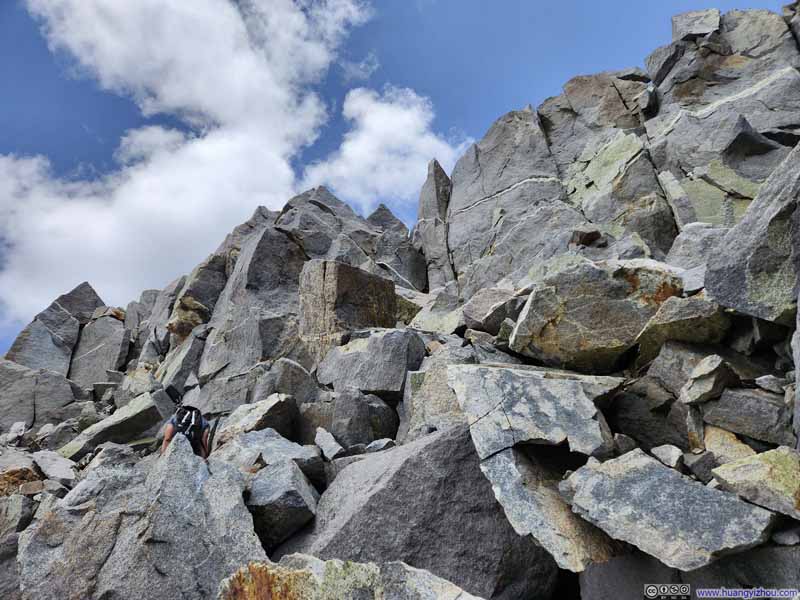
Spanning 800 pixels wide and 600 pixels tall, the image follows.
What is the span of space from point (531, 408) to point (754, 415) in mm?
3345

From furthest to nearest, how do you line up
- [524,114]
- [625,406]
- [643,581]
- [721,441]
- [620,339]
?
[524,114]
[620,339]
[625,406]
[721,441]
[643,581]

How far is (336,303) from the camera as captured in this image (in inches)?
776

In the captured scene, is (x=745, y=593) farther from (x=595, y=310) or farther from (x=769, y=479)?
(x=595, y=310)

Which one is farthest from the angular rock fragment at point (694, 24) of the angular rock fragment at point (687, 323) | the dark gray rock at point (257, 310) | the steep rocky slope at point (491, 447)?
the angular rock fragment at point (687, 323)

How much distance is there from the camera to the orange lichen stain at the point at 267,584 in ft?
17.3

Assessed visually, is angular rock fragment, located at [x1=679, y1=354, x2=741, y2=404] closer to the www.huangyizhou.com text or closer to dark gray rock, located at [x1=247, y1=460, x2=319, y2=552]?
the www.huangyizhou.com text

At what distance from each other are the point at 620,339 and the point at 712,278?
8.38 feet

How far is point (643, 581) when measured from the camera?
6477mm

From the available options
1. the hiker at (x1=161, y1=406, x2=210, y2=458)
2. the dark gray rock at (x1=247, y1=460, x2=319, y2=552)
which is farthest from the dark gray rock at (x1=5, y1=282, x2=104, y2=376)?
the dark gray rock at (x1=247, y1=460, x2=319, y2=552)

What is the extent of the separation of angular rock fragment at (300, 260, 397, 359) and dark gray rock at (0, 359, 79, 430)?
20818 mm

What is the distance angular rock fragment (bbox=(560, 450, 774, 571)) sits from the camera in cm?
570

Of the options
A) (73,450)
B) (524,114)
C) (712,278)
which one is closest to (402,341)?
(712,278)

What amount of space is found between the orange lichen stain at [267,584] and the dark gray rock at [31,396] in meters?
30.7

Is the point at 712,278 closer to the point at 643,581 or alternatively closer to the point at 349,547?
the point at 643,581
